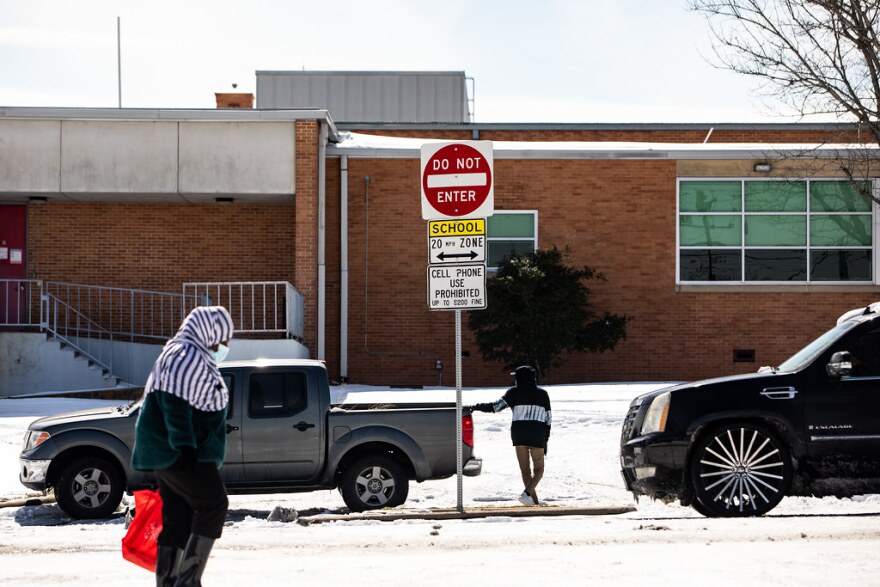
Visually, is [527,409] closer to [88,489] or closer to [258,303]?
[88,489]

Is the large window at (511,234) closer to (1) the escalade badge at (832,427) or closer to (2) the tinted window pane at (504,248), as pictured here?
(2) the tinted window pane at (504,248)

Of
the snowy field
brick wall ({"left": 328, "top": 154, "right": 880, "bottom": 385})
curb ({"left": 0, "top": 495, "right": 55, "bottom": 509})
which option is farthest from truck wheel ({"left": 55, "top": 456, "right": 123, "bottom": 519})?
brick wall ({"left": 328, "top": 154, "right": 880, "bottom": 385})

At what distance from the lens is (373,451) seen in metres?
12.5

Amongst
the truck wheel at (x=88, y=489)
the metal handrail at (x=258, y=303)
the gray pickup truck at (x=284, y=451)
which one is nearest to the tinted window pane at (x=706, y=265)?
the metal handrail at (x=258, y=303)

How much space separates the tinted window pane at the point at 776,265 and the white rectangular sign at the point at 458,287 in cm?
1490

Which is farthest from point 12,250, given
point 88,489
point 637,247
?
point 88,489

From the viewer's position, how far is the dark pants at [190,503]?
651cm

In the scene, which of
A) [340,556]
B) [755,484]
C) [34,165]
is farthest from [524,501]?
[34,165]

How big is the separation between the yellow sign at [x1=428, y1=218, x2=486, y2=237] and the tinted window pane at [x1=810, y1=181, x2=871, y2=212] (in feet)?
50.1

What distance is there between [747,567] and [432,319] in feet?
58.1

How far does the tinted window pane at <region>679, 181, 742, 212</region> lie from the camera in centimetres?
2506

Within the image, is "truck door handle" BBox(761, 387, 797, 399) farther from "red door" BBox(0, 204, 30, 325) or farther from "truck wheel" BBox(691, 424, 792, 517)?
"red door" BBox(0, 204, 30, 325)

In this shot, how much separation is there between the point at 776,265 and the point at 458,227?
1517 cm

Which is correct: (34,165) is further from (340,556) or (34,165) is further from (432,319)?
(340,556)
